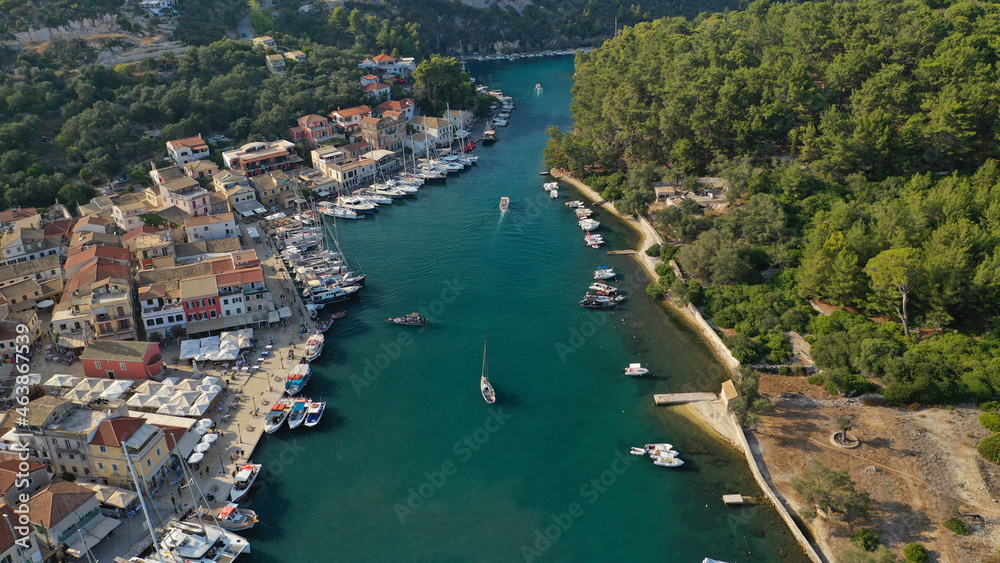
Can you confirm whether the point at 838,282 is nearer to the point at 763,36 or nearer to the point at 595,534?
the point at 595,534

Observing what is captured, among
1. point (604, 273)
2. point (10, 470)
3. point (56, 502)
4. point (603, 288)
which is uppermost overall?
point (604, 273)

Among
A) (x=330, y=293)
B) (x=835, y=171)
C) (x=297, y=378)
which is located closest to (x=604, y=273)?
(x=330, y=293)

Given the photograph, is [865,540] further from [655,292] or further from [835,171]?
[835,171]

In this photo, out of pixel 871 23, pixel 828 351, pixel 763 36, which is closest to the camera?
pixel 828 351

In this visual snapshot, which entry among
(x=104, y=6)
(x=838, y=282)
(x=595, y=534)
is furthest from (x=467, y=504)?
(x=104, y=6)

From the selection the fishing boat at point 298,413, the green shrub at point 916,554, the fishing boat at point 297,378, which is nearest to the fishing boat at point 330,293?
the fishing boat at point 297,378

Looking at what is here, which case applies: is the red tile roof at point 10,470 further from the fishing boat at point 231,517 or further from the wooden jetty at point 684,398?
the wooden jetty at point 684,398
